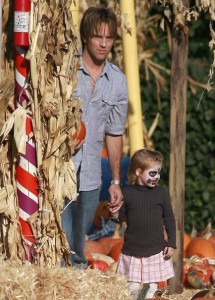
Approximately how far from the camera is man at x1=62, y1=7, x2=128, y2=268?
701 cm

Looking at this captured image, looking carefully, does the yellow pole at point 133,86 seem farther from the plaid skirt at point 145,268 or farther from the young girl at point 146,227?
the plaid skirt at point 145,268

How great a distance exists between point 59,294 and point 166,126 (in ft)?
16.8

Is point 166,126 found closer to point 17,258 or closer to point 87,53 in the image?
point 87,53

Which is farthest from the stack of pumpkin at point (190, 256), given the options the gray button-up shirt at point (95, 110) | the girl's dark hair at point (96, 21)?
the girl's dark hair at point (96, 21)

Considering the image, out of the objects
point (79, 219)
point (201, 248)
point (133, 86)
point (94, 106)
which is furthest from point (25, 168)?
point (201, 248)

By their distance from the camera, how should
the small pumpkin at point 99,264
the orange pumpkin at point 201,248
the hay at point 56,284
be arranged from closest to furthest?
1. the hay at point 56,284
2. the small pumpkin at point 99,264
3. the orange pumpkin at point 201,248

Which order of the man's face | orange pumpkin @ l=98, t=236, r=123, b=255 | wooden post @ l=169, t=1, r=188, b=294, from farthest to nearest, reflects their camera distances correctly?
orange pumpkin @ l=98, t=236, r=123, b=255 → wooden post @ l=169, t=1, r=188, b=294 → the man's face

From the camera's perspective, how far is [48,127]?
643 centimetres

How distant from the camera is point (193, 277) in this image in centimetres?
848

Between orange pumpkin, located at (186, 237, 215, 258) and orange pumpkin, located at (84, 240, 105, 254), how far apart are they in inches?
29.0

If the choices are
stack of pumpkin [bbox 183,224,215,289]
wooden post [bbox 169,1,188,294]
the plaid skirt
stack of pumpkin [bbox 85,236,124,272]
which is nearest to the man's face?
wooden post [bbox 169,1,188,294]

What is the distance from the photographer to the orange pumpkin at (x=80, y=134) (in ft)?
21.7

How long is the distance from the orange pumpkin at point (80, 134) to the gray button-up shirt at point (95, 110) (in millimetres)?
183

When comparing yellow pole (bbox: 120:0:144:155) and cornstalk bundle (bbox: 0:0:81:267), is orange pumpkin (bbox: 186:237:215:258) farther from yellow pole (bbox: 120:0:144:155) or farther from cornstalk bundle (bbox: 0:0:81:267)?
cornstalk bundle (bbox: 0:0:81:267)
